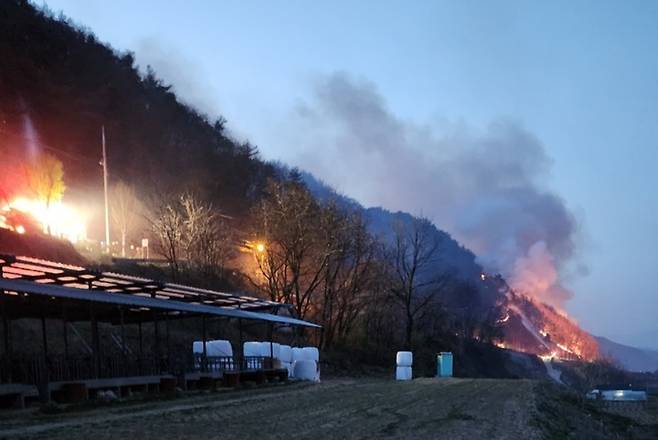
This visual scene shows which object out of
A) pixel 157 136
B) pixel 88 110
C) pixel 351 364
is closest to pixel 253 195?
pixel 157 136

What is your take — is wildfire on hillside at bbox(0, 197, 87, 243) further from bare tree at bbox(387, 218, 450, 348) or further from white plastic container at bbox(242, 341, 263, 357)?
bare tree at bbox(387, 218, 450, 348)

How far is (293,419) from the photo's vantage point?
16438mm

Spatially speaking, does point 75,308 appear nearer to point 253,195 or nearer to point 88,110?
point 88,110

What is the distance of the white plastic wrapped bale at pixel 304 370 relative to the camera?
1529 inches

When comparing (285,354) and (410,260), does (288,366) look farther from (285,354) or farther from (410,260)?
(410,260)

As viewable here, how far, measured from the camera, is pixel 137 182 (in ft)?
269

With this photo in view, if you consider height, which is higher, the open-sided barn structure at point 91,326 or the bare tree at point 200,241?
the bare tree at point 200,241

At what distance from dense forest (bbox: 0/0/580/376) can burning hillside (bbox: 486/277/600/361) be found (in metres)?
2.82

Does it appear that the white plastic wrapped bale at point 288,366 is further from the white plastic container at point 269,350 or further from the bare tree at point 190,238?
the bare tree at point 190,238

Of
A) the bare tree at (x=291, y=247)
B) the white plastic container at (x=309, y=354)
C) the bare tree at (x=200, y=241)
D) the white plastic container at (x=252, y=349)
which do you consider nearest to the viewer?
the white plastic container at (x=252, y=349)

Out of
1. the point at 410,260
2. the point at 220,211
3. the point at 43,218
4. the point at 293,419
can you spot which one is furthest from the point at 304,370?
the point at 220,211

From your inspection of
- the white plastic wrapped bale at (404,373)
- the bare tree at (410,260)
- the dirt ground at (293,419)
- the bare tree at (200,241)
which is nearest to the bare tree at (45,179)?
the bare tree at (200,241)

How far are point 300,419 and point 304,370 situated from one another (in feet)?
74.8

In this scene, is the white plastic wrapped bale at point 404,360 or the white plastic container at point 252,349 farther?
the white plastic wrapped bale at point 404,360
